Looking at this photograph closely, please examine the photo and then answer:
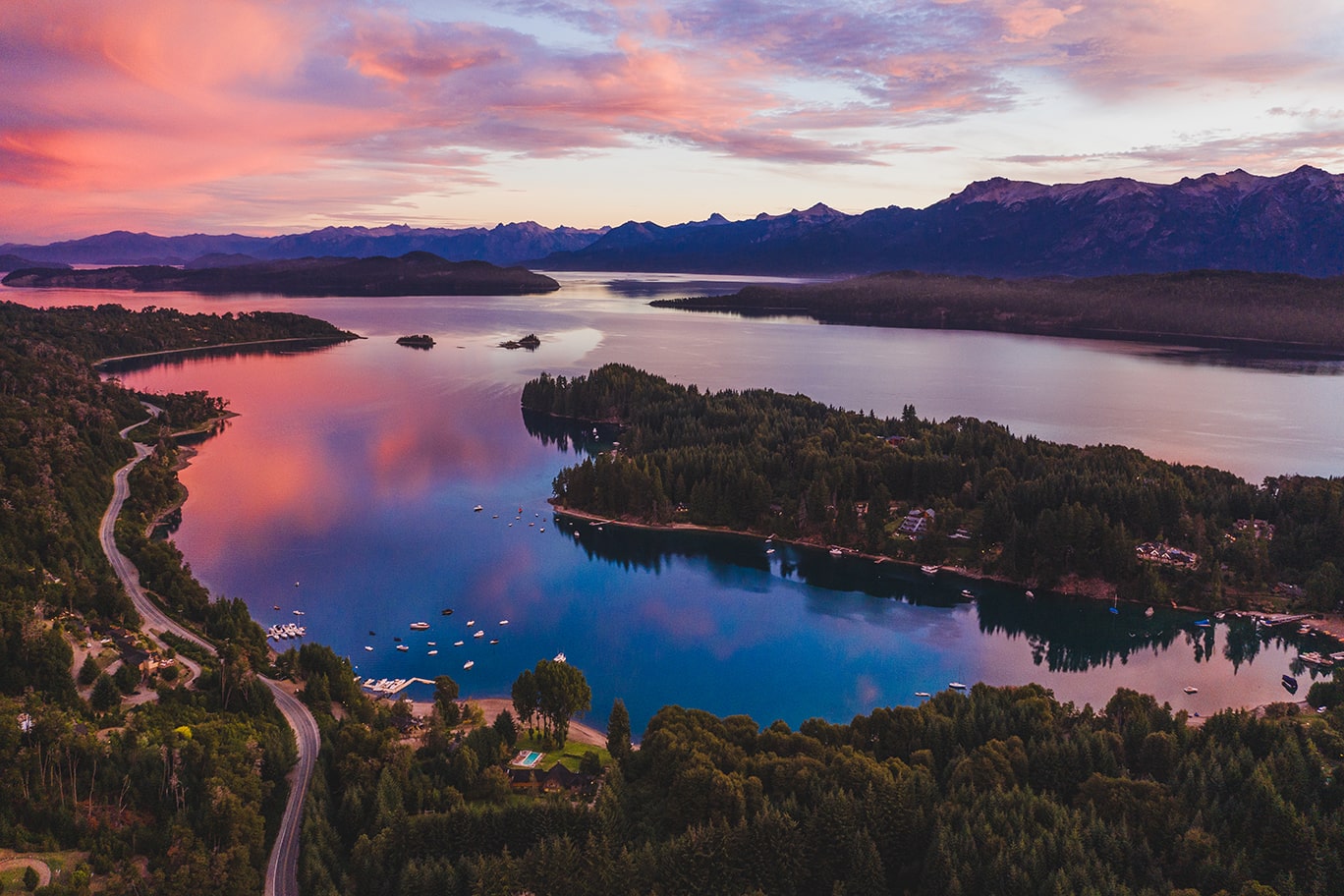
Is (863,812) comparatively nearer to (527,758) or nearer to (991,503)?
(527,758)

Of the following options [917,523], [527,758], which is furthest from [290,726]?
[917,523]

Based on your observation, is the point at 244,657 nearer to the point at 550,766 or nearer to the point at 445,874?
the point at 550,766

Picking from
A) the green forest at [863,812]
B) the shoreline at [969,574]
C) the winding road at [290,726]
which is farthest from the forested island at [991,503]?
the winding road at [290,726]

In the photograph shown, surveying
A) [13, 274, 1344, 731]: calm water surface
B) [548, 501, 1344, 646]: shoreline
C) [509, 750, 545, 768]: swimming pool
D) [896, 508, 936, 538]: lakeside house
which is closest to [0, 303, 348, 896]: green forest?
[13, 274, 1344, 731]: calm water surface

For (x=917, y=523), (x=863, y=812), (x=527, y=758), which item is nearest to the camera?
(x=863, y=812)

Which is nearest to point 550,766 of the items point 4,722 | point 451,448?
point 4,722

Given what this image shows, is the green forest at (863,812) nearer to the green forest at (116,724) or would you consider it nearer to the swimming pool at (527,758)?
the swimming pool at (527,758)
